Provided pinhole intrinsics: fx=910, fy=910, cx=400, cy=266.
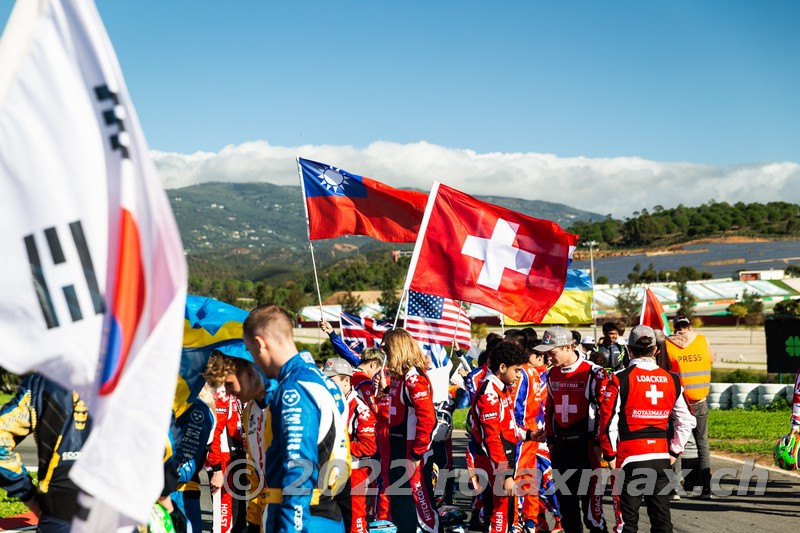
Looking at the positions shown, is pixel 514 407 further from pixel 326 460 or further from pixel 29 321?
pixel 29 321

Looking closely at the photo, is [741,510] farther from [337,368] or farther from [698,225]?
[698,225]

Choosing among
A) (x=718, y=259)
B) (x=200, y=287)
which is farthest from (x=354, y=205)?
(x=718, y=259)

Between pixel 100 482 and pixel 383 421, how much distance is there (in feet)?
19.8

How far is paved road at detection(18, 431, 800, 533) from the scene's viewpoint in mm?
9008

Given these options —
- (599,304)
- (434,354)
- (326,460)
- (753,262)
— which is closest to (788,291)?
(599,304)

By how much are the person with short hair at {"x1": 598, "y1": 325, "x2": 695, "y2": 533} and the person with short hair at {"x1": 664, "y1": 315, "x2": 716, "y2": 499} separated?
3355 millimetres

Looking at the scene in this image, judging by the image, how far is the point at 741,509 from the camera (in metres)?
9.76

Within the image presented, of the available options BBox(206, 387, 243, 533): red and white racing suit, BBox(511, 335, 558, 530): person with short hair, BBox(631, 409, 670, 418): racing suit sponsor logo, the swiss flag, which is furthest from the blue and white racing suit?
the swiss flag

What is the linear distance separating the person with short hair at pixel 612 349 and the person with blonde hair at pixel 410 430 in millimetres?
4347

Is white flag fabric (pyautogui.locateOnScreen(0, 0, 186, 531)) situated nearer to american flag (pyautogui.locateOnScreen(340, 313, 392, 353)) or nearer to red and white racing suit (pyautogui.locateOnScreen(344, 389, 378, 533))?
red and white racing suit (pyautogui.locateOnScreen(344, 389, 378, 533))

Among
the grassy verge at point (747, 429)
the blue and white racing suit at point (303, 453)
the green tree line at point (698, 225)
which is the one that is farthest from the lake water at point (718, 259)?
the blue and white racing suit at point (303, 453)

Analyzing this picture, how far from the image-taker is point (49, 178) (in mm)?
2869

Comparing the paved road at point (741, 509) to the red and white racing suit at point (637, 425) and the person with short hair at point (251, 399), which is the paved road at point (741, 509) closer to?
the red and white racing suit at point (637, 425)

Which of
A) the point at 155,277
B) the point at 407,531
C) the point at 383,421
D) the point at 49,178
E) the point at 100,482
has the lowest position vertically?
the point at 407,531
